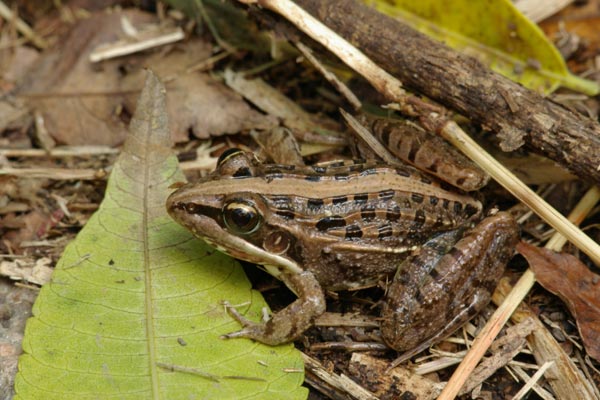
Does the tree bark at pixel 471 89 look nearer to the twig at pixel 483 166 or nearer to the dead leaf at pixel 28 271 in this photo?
the twig at pixel 483 166

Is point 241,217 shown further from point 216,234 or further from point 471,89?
point 471,89

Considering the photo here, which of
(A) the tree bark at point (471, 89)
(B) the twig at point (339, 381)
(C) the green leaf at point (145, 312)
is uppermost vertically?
(A) the tree bark at point (471, 89)

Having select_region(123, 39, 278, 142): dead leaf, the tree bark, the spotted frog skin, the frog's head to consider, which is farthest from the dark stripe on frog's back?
select_region(123, 39, 278, 142): dead leaf

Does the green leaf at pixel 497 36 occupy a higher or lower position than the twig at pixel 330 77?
higher

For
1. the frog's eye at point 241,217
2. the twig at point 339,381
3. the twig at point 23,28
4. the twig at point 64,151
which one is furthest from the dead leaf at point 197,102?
the twig at point 339,381

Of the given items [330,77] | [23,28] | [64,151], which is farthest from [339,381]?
[23,28]
